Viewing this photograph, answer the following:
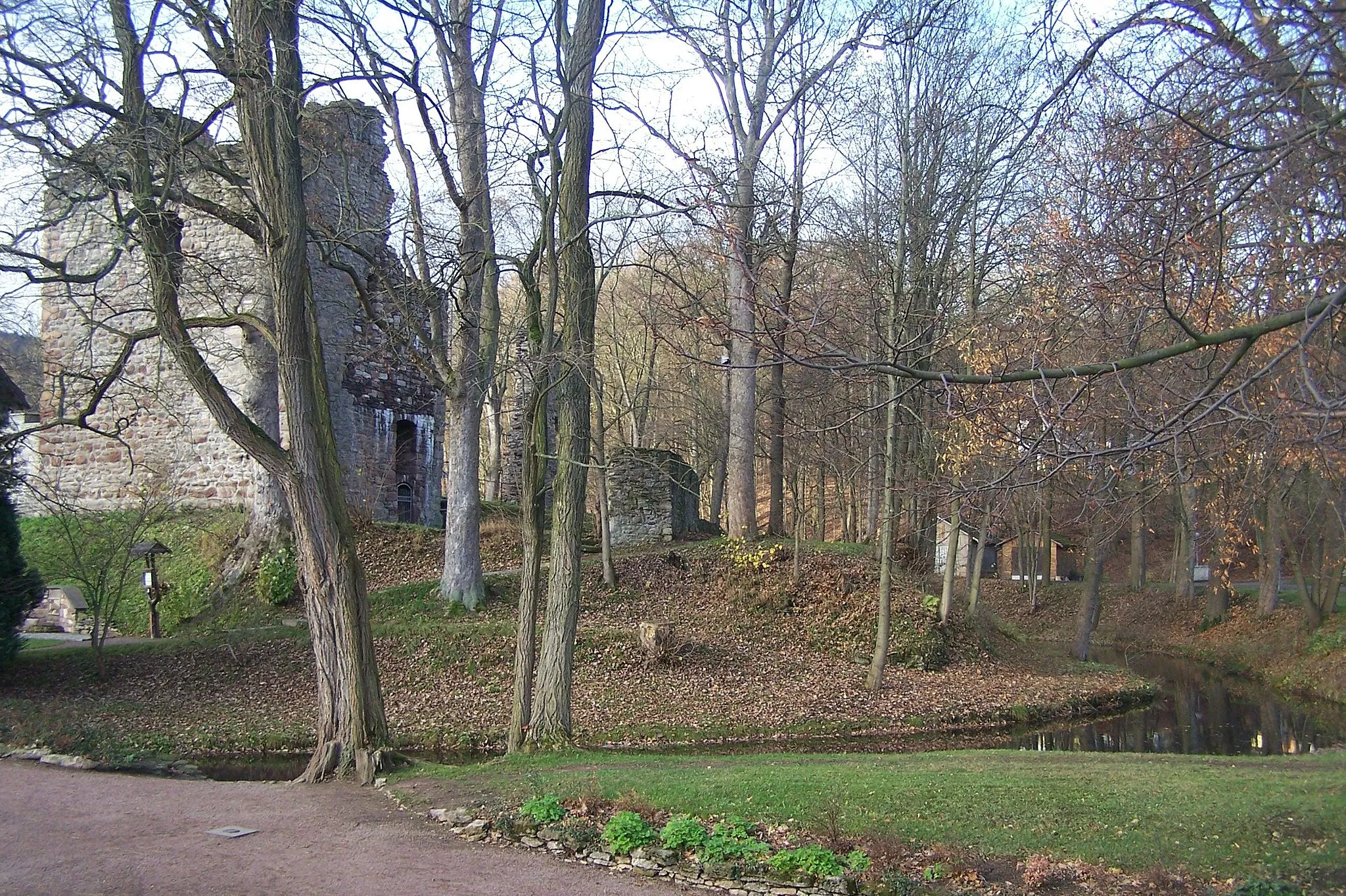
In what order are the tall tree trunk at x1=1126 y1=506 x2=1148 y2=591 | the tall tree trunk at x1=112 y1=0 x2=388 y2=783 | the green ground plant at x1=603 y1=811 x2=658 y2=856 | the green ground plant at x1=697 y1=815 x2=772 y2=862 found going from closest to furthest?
the green ground plant at x1=697 y1=815 x2=772 y2=862 < the green ground plant at x1=603 y1=811 x2=658 y2=856 < the tall tree trunk at x1=112 y1=0 x2=388 y2=783 < the tall tree trunk at x1=1126 y1=506 x2=1148 y2=591

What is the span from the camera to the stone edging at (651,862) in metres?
6.12

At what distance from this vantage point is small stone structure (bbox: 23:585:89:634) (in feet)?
71.2

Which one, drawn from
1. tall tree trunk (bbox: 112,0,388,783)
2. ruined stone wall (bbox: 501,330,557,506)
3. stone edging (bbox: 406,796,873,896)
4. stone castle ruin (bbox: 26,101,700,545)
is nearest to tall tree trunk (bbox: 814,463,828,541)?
stone castle ruin (bbox: 26,101,700,545)

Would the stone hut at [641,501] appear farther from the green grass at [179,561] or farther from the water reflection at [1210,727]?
the water reflection at [1210,727]

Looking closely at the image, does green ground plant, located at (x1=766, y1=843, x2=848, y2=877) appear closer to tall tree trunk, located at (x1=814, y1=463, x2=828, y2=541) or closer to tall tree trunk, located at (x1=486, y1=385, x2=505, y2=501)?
tall tree trunk, located at (x1=814, y1=463, x2=828, y2=541)

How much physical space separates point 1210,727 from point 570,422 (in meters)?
11.9

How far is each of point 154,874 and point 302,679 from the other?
10.4 m

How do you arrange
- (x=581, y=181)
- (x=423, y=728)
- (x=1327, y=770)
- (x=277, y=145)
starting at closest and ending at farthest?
(x=1327, y=770)
(x=277, y=145)
(x=581, y=181)
(x=423, y=728)

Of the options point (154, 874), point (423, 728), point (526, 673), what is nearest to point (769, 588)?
point (423, 728)

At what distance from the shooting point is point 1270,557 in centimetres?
2341

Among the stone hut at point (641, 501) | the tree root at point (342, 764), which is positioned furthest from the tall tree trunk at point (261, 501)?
the tree root at point (342, 764)

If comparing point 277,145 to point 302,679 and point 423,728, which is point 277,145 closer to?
point 423,728

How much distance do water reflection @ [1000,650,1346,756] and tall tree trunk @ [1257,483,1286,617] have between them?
3617 mm

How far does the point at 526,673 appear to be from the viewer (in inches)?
423
